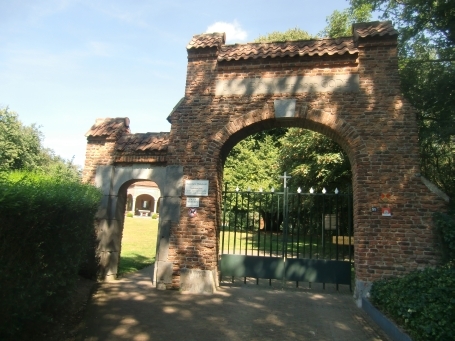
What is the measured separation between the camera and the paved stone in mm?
5078

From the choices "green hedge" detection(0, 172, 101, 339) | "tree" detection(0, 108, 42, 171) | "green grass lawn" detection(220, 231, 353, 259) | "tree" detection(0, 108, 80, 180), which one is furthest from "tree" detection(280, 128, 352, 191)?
"tree" detection(0, 108, 42, 171)

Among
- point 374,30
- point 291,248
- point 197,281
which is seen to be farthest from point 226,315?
point 374,30

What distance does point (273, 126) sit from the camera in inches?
336

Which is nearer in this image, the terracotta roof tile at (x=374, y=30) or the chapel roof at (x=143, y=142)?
the terracotta roof tile at (x=374, y=30)

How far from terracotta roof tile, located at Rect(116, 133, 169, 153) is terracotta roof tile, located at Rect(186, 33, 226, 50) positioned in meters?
2.43

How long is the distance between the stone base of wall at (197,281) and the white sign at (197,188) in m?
1.77

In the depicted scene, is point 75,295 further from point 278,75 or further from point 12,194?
point 278,75

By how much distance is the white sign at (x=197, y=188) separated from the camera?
313 inches

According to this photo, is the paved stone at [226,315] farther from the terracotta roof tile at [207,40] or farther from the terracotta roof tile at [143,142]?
the terracotta roof tile at [207,40]

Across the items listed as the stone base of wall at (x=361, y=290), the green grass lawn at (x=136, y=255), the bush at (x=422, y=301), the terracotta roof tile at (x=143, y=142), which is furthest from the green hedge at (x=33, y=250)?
the stone base of wall at (x=361, y=290)

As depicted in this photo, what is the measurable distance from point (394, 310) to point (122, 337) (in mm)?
4333

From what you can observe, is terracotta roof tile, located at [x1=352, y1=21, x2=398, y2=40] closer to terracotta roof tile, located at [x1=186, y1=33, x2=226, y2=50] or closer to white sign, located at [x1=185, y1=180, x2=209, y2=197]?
terracotta roof tile, located at [x1=186, y1=33, x2=226, y2=50]

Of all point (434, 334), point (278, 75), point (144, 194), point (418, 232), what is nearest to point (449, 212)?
point (418, 232)

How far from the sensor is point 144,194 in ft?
169
